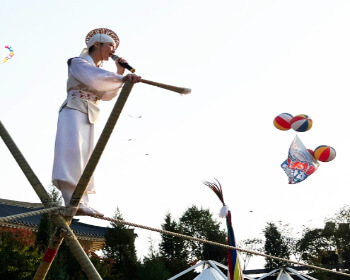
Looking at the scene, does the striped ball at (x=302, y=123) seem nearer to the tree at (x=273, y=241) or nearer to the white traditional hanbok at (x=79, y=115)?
the white traditional hanbok at (x=79, y=115)

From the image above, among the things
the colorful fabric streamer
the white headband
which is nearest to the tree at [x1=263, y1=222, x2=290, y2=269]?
the colorful fabric streamer

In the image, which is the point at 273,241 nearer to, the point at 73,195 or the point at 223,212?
the point at 223,212

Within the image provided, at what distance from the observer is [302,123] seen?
43.6 feet

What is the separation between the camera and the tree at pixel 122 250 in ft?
52.9

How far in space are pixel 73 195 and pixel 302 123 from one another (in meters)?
11.8

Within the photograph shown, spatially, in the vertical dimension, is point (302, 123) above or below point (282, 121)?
below

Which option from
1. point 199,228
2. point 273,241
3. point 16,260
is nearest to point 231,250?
point 16,260

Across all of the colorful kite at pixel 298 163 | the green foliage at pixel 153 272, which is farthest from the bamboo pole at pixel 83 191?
the green foliage at pixel 153 272

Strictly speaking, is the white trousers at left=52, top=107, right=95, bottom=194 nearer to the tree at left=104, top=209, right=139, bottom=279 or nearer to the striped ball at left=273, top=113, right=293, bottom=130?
the striped ball at left=273, top=113, right=293, bottom=130

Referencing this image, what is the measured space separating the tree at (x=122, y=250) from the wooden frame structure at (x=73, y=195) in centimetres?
1414

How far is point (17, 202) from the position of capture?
77.0 ft

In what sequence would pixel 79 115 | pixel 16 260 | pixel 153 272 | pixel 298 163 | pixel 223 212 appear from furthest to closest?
pixel 153 272
pixel 298 163
pixel 16 260
pixel 223 212
pixel 79 115

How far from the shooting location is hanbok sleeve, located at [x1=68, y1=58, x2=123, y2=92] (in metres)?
2.40

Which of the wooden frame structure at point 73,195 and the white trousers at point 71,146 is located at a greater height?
the white trousers at point 71,146
